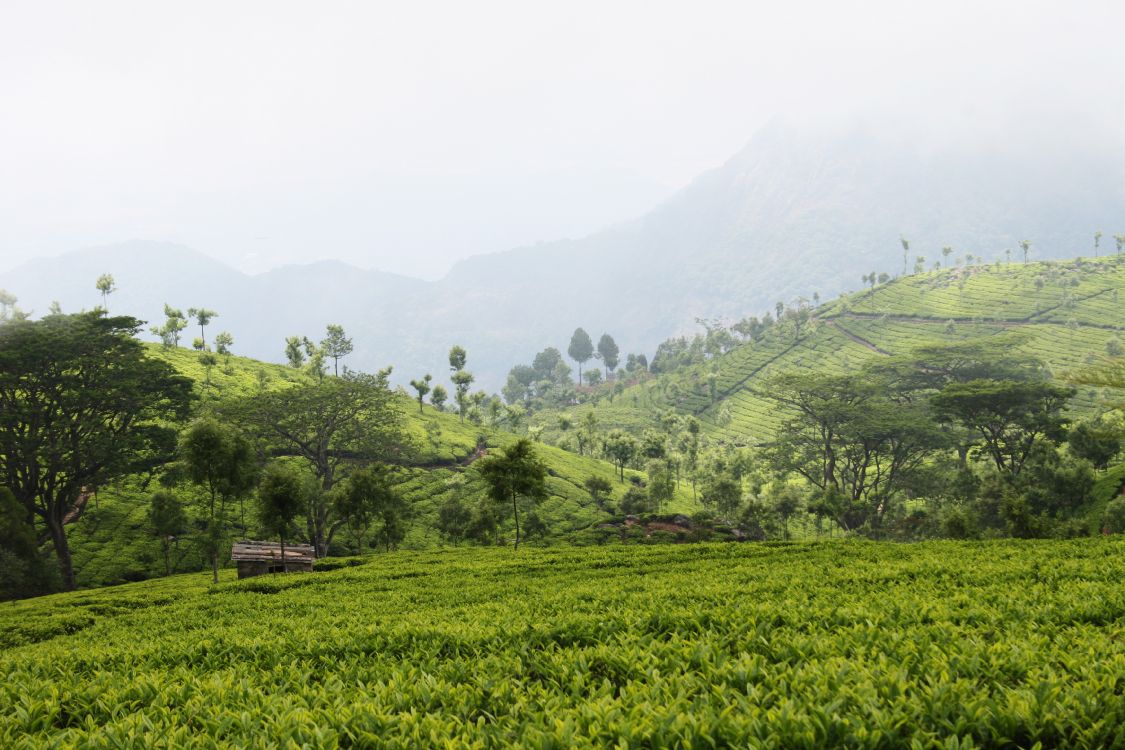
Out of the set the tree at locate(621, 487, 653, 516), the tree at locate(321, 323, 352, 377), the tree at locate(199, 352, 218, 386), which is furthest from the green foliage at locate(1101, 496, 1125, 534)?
the tree at locate(321, 323, 352, 377)

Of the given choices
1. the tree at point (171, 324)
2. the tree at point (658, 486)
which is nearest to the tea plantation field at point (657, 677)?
the tree at point (658, 486)

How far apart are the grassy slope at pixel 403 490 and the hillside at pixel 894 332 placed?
42922 mm

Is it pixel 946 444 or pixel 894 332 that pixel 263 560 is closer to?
pixel 946 444

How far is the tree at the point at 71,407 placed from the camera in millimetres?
42156

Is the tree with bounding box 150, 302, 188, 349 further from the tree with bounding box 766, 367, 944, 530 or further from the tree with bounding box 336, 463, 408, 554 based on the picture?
the tree with bounding box 766, 367, 944, 530

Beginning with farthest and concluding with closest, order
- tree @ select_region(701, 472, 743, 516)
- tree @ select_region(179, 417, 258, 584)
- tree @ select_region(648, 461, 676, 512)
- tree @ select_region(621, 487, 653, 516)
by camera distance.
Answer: tree @ select_region(621, 487, 653, 516), tree @ select_region(648, 461, 676, 512), tree @ select_region(701, 472, 743, 516), tree @ select_region(179, 417, 258, 584)

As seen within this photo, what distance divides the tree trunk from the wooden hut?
12219mm

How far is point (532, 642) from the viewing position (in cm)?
852

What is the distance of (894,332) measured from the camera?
164 meters

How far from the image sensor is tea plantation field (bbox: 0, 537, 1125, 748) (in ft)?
15.0

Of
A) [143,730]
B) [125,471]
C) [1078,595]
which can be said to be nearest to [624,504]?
[125,471]

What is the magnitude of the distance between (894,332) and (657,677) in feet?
604

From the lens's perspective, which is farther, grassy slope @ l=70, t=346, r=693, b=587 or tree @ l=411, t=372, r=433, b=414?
tree @ l=411, t=372, r=433, b=414

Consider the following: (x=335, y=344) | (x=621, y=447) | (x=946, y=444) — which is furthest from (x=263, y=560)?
(x=335, y=344)
